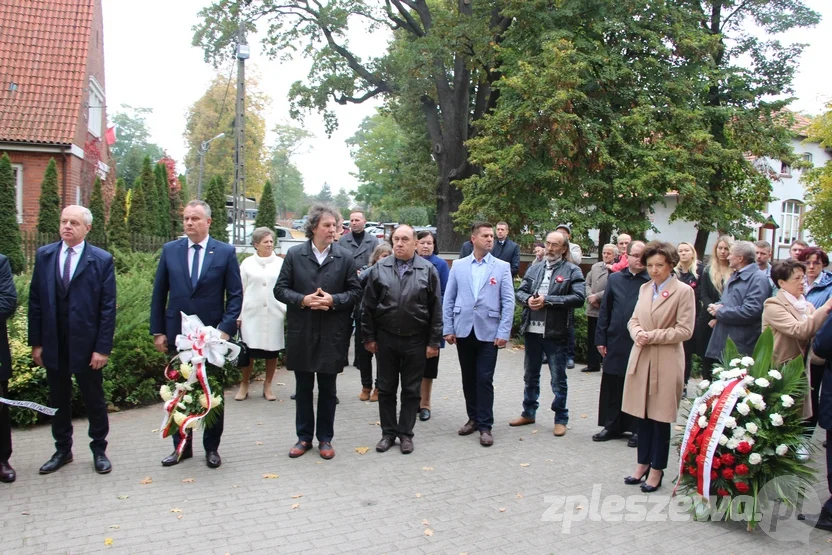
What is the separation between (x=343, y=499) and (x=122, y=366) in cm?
348

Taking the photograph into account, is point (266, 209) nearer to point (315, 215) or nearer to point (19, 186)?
point (19, 186)

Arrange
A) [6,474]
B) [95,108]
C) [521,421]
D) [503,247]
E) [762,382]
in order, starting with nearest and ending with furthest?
[762,382]
[6,474]
[521,421]
[503,247]
[95,108]

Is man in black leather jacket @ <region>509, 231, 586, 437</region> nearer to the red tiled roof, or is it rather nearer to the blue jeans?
the blue jeans

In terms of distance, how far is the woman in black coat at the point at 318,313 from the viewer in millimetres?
6004

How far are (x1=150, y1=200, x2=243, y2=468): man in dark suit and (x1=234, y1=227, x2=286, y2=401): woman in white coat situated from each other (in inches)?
83.8

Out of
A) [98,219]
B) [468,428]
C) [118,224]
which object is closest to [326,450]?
[468,428]

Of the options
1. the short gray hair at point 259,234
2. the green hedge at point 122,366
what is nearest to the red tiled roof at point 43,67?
the green hedge at point 122,366

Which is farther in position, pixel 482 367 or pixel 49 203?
pixel 49 203

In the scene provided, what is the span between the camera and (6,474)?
529 centimetres

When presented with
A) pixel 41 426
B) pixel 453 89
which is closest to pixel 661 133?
pixel 453 89

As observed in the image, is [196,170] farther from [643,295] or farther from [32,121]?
[643,295]

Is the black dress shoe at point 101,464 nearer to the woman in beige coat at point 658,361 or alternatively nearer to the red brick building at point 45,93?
the woman in beige coat at point 658,361

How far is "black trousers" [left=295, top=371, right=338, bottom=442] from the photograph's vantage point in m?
6.14

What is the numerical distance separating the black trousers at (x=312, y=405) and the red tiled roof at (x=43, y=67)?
20.2 meters
